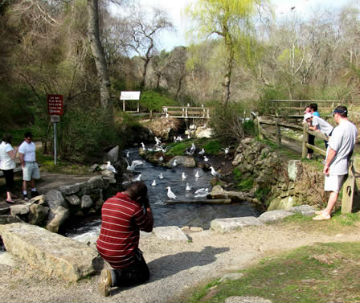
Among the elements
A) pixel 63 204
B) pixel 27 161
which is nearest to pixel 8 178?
pixel 27 161

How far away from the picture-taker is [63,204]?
8.61 metres

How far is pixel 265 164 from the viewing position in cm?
1124

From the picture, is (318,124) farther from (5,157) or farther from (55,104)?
(55,104)

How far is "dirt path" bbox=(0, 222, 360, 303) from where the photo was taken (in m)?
3.63

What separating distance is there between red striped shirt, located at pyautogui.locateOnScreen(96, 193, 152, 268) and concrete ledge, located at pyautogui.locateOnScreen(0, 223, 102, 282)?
42 centimetres

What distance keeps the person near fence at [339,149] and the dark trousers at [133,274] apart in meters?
3.29

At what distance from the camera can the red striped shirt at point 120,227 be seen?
3670 mm

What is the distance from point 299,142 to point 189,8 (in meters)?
13.0

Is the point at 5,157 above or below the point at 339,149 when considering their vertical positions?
below

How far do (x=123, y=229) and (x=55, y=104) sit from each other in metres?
8.30

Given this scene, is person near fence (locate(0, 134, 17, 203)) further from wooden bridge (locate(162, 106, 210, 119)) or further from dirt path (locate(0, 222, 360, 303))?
wooden bridge (locate(162, 106, 210, 119))

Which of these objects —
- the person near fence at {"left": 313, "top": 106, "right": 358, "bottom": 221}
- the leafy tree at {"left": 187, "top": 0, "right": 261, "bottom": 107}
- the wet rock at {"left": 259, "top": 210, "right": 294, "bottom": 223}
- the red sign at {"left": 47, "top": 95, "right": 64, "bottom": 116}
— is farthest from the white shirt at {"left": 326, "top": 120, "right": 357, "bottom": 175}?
the leafy tree at {"left": 187, "top": 0, "right": 261, "bottom": 107}

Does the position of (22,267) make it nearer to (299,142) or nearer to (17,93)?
(299,142)

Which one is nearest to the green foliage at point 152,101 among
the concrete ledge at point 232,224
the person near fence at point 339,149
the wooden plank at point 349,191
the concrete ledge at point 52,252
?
the concrete ledge at point 232,224
